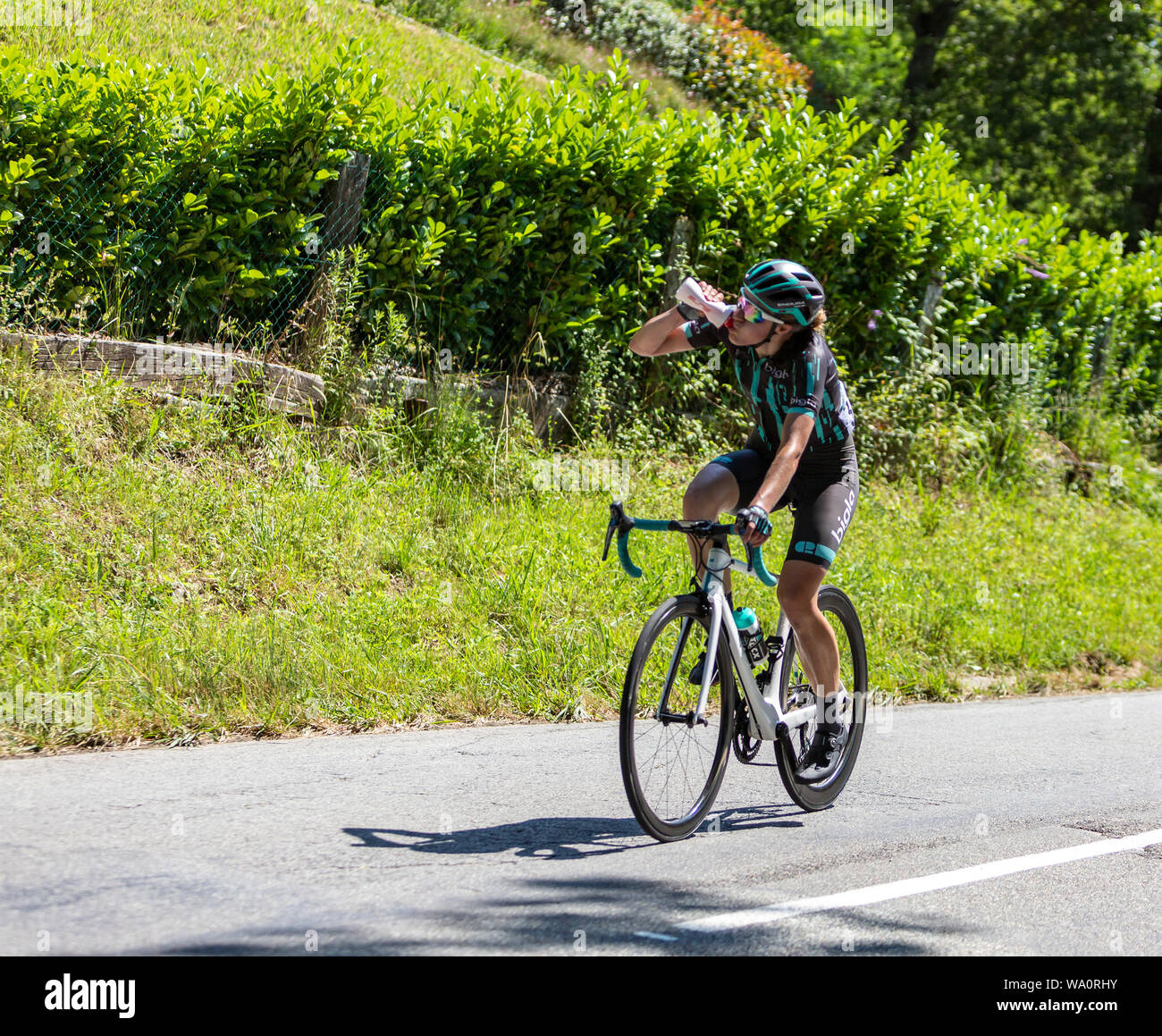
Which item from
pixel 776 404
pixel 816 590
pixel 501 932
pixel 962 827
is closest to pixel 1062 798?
pixel 962 827

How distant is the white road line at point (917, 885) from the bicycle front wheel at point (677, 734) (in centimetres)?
76

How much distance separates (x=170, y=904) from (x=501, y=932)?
1009 mm

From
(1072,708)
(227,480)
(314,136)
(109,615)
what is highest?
(314,136)

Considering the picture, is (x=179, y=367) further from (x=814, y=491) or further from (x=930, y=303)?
(x=930, y=303)

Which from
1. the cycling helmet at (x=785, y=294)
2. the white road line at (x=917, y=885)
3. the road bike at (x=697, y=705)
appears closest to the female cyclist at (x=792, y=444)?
the cycling helmet at (x=785, y=294)

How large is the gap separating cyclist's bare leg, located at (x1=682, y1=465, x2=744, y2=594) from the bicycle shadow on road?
3.52 ft

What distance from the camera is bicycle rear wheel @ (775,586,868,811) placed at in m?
5.46

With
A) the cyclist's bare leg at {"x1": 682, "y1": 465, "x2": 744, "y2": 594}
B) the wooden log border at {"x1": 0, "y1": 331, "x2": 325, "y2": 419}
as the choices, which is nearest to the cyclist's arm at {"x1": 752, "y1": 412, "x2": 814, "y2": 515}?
the cyclist's bare leg at {"x1": 682, "y1": 465, "x2": 744, "y2": 594}

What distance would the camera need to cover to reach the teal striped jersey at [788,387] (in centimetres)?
510

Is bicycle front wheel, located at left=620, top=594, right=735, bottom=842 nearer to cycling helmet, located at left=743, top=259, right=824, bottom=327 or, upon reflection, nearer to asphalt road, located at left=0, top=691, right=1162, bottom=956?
asphalt road, located at left=0, top=691, right=1162, bottom=956

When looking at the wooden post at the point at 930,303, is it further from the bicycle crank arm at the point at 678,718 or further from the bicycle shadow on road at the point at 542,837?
the bicycle crank arm at the point at 678,718

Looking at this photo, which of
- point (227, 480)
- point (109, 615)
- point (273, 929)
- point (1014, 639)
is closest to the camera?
point (273, 929)
